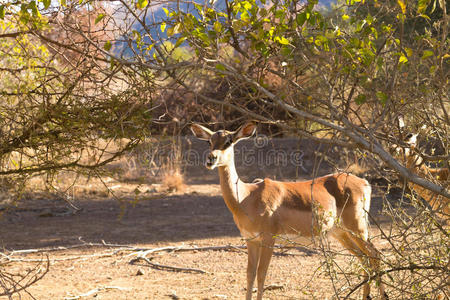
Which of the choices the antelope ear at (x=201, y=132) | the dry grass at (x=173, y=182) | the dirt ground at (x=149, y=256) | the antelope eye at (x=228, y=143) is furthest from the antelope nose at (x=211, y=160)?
the dry grass at (x=173, y=182)

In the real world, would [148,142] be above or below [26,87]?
below

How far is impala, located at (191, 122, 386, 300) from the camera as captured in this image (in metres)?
6.02

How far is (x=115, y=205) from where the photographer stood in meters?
13.2

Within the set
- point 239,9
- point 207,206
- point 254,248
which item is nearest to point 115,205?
point 207,206

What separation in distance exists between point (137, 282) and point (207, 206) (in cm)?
603

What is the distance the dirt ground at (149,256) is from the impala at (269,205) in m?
0.38

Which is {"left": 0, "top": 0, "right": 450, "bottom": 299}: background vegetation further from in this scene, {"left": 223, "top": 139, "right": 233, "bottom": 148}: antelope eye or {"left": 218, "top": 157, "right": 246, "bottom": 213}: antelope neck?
{"left": 218, "top": 157, "right": 246, "bottom": 213}: antelope neck

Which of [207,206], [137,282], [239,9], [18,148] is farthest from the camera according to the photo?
[207,206]

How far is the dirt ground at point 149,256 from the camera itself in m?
6.65

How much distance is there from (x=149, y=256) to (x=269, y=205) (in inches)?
112

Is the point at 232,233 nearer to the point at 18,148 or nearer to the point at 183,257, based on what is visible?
the point at 183,257

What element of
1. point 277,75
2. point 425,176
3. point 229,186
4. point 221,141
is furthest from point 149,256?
point 425,176

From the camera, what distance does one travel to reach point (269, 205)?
6.32 meters

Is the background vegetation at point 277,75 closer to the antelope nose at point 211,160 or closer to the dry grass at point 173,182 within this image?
the antelope nose at point 211,160
